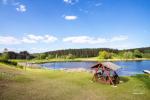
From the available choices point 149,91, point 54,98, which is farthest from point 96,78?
point 54,98

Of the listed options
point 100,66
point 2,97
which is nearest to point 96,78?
point 100,66

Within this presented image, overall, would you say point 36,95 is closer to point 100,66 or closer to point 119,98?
point 119,98

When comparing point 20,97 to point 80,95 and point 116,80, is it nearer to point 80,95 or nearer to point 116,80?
point 80,95

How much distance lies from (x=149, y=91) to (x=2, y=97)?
1998 cm

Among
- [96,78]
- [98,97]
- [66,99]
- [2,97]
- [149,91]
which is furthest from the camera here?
[96,78]

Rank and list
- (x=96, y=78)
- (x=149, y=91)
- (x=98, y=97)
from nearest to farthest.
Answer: (x=98, y=97), (x=149, y=91), (x=96, y=78)

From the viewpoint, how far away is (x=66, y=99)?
24297 mm

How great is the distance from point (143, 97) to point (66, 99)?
9767 millimetres

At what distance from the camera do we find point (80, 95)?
26.9 m

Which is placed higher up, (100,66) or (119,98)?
(100,66)

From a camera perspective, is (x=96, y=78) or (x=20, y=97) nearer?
(x=20, y=97)

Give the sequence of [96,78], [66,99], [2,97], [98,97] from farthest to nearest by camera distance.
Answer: [96,78] → [98,97] → [66,99] → [2,97]

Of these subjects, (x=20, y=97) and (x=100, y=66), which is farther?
(x=100, y=66)

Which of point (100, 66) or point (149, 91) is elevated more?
point (100, 66)
